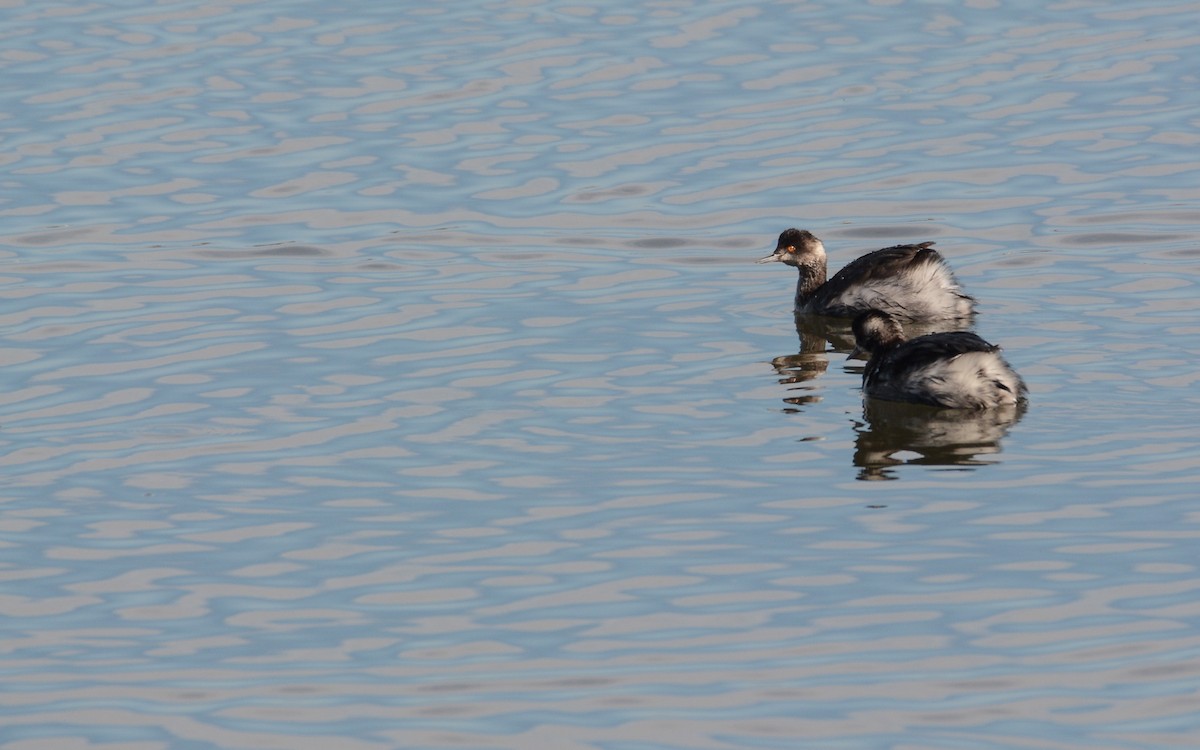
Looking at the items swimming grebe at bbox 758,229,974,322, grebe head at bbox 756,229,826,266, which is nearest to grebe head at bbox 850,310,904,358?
swimming grebe at bbox 758,229,974,322

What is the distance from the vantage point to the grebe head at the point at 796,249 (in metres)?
18.6

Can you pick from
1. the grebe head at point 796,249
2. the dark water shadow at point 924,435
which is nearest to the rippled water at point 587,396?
the dark water shadow at point 924,435

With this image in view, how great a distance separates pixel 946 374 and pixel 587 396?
2.35 meters

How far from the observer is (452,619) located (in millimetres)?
10234

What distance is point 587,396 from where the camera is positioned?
47.2ft

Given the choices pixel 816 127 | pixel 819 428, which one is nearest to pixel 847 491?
pixel 819 428

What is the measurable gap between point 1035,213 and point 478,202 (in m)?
5.31

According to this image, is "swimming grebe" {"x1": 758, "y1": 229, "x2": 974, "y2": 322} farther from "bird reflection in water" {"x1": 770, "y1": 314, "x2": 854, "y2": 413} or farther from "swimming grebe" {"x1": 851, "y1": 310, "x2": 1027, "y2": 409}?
"swimming grebe" {"x1": 851, "y1": 310, "x2": 1027, "y2": 409}

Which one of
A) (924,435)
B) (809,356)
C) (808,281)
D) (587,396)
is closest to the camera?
(924,435)

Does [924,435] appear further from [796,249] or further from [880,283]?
[796,249]

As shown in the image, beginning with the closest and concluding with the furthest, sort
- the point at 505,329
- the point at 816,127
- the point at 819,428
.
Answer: the point at 819,428 < the point at 505,329 < the point at 816,127

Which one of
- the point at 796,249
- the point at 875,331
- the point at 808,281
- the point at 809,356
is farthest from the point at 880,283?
the point at 875,331

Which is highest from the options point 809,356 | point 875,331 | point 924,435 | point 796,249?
point 796,249

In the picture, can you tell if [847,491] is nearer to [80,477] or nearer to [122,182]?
[80,477]
